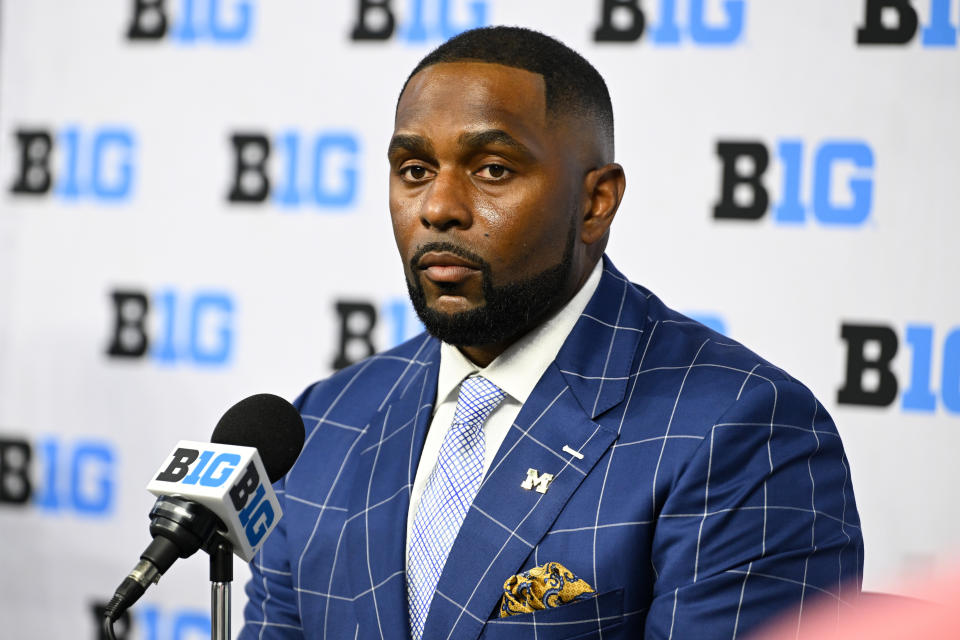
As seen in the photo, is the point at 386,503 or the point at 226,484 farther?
the point at 386,503

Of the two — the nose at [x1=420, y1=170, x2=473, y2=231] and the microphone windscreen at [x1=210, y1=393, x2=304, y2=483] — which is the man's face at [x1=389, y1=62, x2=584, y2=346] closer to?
the nose at [x1=420, y1=170, x2=473, y2=231]

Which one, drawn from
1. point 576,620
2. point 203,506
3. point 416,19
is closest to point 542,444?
point 576,620

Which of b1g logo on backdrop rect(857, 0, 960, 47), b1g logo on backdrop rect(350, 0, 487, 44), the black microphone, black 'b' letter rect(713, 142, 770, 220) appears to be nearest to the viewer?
the black microphone

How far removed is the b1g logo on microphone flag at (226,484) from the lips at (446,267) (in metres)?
0.51

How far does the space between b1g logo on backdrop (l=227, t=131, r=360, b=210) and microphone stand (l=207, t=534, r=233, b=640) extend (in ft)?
6.25

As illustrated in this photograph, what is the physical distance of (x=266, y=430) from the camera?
139 cm

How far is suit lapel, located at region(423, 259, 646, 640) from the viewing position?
1614 mm

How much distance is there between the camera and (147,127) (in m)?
3.25

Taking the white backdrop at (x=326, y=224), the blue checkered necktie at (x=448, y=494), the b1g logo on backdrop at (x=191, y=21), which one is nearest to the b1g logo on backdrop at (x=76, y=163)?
the white backdrop at (x=326, y=224)

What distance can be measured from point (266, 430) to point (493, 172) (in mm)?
572

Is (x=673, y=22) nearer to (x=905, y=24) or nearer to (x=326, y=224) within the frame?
(x=905, y=24)

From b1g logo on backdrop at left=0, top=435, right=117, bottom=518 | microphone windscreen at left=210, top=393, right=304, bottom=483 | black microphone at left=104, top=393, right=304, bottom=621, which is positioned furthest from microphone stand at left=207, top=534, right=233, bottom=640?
b1g logo on backdrop at left=0, top=435, right=117, bottom=518

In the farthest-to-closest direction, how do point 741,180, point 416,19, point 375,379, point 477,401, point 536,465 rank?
point 416,19, point 741,180, point 375,379, point 477,401, point 536,465

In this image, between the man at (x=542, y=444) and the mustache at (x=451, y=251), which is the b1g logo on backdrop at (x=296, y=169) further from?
the mustache at (x=451, y=251)
